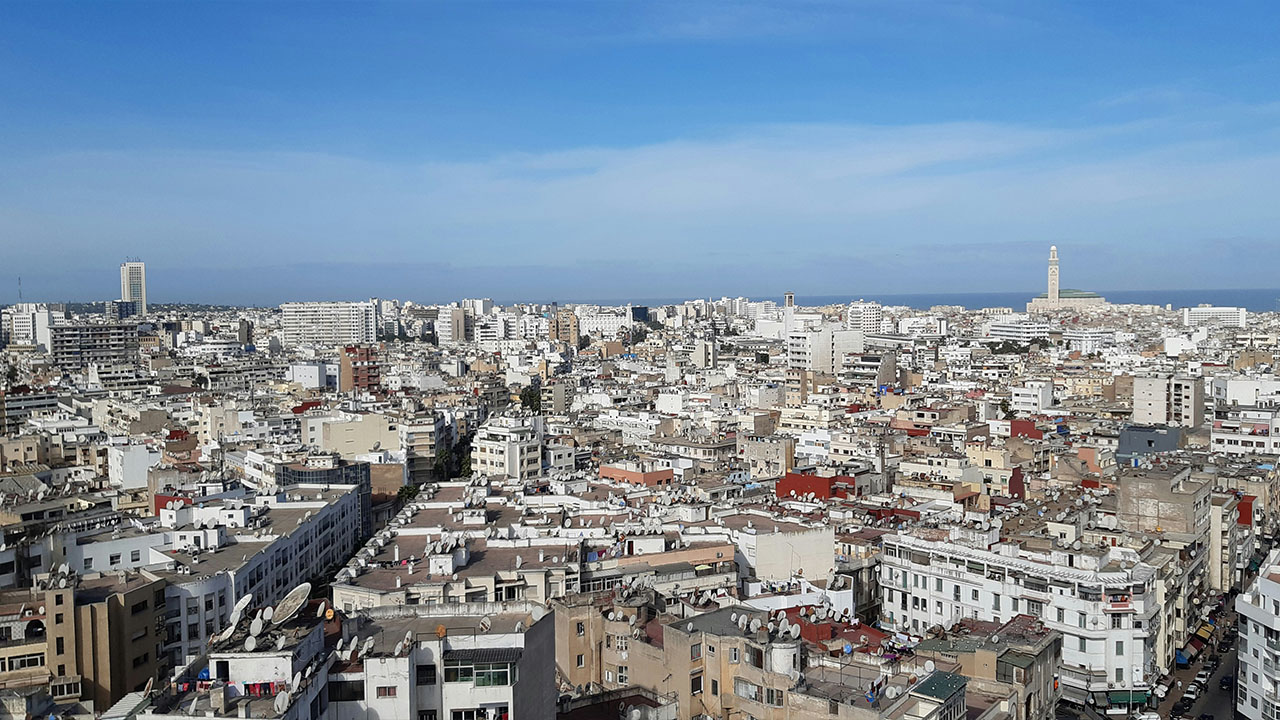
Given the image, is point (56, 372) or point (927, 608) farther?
point (56, 372)

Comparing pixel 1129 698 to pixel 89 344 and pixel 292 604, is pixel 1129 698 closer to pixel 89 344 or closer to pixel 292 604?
pixel 292 604

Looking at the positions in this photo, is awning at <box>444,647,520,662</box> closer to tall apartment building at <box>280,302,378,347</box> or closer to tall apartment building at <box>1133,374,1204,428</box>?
tall apartment building at <box>1133,374,1204,428</box>

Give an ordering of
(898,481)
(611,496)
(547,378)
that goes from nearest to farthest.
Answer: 1. (611,496)
2. (898,481)
3. (547,378)

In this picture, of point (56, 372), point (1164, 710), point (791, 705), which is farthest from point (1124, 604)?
point (56, 372)

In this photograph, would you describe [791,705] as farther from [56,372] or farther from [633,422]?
[56,372]

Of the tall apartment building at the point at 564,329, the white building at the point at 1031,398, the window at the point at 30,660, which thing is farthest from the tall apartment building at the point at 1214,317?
the window at the point at 30,660

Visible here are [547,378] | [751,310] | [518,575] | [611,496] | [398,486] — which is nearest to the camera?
[518,575]

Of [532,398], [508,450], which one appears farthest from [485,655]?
[532,398]
